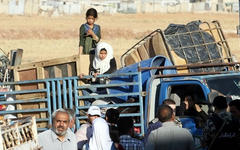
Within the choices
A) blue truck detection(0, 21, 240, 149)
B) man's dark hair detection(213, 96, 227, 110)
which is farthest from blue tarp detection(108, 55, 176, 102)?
man's dark hair detection(213, 96, 227, 110)

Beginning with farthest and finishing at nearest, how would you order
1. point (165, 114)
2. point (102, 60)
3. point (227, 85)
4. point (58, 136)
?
1. point (102, 60)
2. point (227, 85)
3. point (58, 136)
4. point (165, 114)

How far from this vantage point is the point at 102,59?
444 inches

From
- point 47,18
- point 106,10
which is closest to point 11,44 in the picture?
point 47,18

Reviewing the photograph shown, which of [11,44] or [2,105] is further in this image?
[11,44]

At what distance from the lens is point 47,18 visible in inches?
2692

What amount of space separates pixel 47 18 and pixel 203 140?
A: 61151 millimetres

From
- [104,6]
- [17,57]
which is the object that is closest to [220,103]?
[17,57]

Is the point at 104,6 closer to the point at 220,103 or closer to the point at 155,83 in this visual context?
the point at 155,83

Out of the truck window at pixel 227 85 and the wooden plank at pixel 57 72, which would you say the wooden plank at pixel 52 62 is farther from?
the truck window at pixel 227 85

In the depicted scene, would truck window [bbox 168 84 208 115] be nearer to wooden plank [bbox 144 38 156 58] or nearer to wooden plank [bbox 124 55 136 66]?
wooden plank [bbox 144 38 156 58]

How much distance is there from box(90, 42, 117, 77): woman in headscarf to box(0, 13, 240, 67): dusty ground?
1047 inches

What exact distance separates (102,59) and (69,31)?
151 feet

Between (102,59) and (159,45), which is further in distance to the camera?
(159,45)

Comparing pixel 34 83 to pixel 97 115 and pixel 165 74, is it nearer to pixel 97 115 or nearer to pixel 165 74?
pixel 165 74
